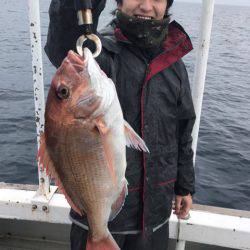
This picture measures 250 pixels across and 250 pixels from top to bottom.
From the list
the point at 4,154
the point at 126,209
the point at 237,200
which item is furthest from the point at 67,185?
the point at 4,154

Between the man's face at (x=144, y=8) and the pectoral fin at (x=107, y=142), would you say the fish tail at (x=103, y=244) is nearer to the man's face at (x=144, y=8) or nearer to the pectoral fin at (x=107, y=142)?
the pectoral fin at (x=107, y=142)

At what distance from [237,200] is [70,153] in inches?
233

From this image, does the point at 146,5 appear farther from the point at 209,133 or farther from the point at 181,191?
the point at 209,133

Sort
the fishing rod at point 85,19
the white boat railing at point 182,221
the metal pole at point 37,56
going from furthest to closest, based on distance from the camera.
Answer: the white boat railing at point 182,221 < the metal pole at point 37,56 < the fishing rod at point 85,19

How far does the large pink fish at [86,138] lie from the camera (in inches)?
75.4

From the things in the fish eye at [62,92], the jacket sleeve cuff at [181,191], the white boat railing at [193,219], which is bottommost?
the white boat railing at [193,219]

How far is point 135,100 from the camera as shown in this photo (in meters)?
2.72

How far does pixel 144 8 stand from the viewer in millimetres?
2711

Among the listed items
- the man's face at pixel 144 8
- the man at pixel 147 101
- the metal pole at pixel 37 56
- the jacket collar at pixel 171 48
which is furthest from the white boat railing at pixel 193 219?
the man's face at pixel 144 8

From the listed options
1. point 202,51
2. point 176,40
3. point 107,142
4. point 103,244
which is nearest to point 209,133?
point 202,51

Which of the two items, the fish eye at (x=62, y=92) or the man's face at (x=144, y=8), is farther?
the man's face at (x=144, y=8)

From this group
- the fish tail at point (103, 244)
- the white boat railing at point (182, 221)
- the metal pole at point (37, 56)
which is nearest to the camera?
the fish tail at point (103, 244)

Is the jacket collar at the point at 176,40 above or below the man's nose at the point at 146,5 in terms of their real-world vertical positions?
below

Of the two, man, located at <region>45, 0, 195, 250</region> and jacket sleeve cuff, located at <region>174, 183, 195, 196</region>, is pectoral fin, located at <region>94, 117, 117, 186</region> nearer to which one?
Answer: man, located at <region>45, 0, 195, 250</region>
